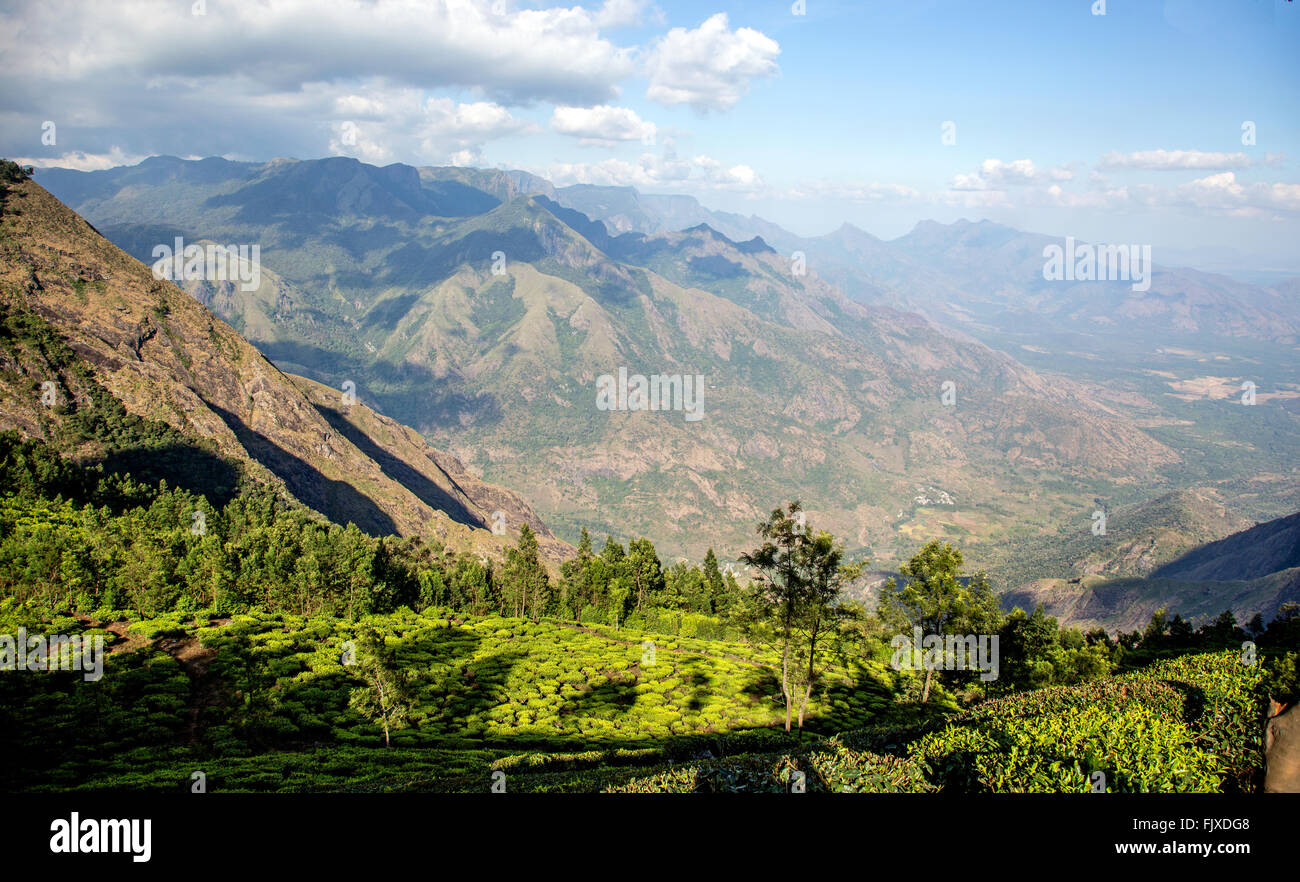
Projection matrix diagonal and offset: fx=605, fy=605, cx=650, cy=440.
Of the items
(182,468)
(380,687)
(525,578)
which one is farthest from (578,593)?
(182,468)

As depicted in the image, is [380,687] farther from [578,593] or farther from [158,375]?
[158,375]

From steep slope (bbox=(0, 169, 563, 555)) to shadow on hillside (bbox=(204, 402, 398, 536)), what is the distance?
0.38 metres

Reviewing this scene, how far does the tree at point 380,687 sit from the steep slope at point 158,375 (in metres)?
119

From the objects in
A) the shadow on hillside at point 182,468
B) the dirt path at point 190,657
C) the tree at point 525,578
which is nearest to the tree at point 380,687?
the dirt path at point 190,657

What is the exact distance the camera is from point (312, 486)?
159750 mm

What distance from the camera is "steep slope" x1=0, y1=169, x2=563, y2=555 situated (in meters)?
124

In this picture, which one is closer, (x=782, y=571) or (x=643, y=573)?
(x=782, y=571)

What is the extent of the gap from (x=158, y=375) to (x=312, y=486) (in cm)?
4208

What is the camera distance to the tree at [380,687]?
3775 centimetres

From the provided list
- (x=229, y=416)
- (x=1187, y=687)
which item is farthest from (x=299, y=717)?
(x=229, y=416)

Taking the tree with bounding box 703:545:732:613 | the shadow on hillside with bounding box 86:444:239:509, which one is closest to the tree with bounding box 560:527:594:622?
the tree with bounding box 703:545:732:613
